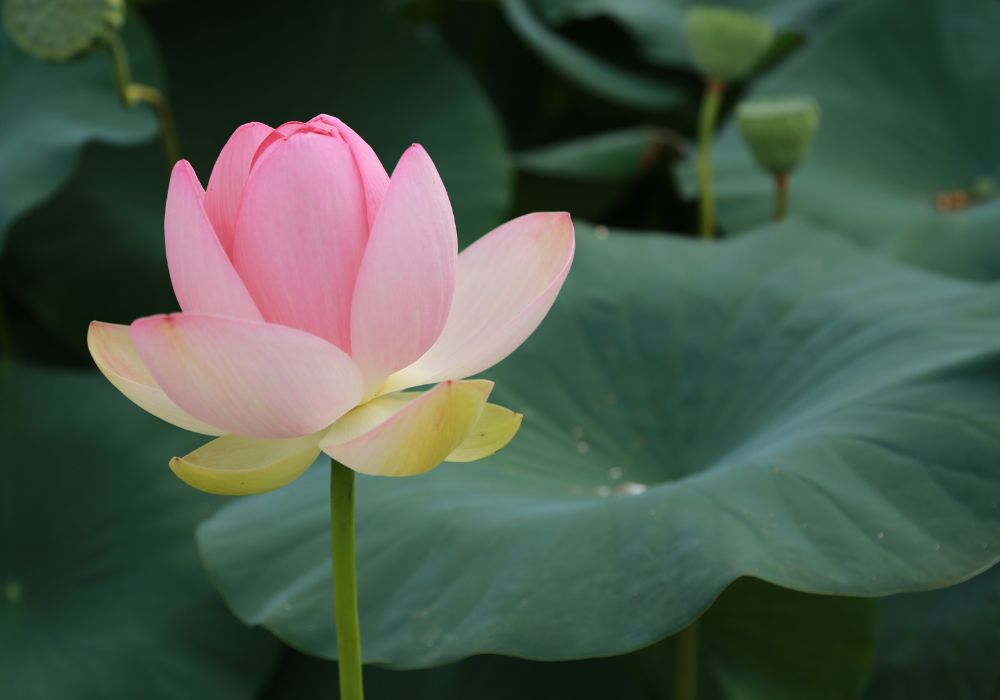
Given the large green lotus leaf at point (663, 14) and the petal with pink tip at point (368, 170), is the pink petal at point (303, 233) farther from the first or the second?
the large green lotus leaf at point (663, 14)

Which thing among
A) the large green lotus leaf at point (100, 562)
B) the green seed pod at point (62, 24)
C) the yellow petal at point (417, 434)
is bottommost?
the large green lotus leaf at point (100, 562)

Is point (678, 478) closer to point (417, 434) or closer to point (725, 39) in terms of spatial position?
point (417, 434)

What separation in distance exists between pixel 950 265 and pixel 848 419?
0.51 meters

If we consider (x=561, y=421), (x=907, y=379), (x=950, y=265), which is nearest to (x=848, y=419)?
(x=907, y=379)

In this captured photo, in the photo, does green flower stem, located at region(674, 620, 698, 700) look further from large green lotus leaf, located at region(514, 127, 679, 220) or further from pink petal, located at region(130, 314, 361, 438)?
large green lotus leaf, located at region(514, 127, 679, 220)

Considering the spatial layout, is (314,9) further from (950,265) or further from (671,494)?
(671,494)

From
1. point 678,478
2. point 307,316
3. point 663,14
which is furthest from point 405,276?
point 663,14

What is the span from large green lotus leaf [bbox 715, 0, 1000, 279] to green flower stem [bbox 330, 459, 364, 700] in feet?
2.78

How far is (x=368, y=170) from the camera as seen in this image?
354 millimetres

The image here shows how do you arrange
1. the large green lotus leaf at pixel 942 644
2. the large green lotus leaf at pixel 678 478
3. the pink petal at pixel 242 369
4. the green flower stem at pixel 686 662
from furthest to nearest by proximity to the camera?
the large green lotus leaf at pixel 942 644
the green flower stem at pixel 686 662
the large green lotus leaf at pixel 678 478
the pink petal at pixel 242 369

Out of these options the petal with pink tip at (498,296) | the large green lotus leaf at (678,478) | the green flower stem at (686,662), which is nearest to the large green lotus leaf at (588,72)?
the large green lotus leaf at (678,478)

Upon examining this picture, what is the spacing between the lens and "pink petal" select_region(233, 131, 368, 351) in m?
0.34

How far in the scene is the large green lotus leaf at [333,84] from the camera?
139 cm

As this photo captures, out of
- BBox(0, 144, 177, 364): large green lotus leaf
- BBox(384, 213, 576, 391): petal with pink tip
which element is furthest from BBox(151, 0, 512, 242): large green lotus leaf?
BBox(384, 213, 576, 391): petal with pink tip
